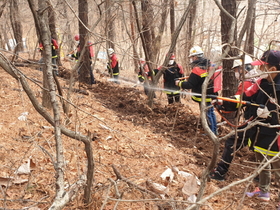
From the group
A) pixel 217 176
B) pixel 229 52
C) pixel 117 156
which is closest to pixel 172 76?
pixel 229 52

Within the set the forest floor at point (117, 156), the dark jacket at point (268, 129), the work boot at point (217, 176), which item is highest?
the dark jacket at point (268, 129)

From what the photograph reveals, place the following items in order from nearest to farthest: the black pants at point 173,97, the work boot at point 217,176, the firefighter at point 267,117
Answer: the firefighter at point 267,117
the work boot at point 217,176
the black pants at point 173,97

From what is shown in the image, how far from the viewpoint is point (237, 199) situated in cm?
368

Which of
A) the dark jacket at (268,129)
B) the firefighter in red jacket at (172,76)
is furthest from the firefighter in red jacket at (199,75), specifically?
the dark jacket at (268,129)

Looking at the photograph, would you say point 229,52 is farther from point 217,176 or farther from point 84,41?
point 84,41

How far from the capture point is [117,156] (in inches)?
171

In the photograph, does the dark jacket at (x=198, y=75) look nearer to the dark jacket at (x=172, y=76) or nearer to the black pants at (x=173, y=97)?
the dark jacket at (x=172, y=76)

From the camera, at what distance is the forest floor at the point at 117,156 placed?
2857 millimetres

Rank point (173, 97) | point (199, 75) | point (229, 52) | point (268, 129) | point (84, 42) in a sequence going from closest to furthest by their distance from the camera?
1. point (268, 129)
2. point (199, 75)
3. point (229, 52)
4. point (173, 97)
5. point (84, 42)

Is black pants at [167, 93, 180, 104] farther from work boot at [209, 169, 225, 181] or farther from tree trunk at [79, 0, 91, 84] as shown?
work boot at [209, 169, 225, 181]

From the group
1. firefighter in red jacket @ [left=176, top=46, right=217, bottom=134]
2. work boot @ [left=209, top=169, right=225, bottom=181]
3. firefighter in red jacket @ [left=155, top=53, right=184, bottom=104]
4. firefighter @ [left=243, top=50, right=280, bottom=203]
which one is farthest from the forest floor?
firefighter in red jacket @ [left=155, top=53, right=184, bottom=104]

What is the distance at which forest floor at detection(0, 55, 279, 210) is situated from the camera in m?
2.86

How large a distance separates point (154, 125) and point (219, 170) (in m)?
2.47

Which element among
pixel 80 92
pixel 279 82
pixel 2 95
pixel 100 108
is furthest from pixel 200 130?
pixel 2 95
